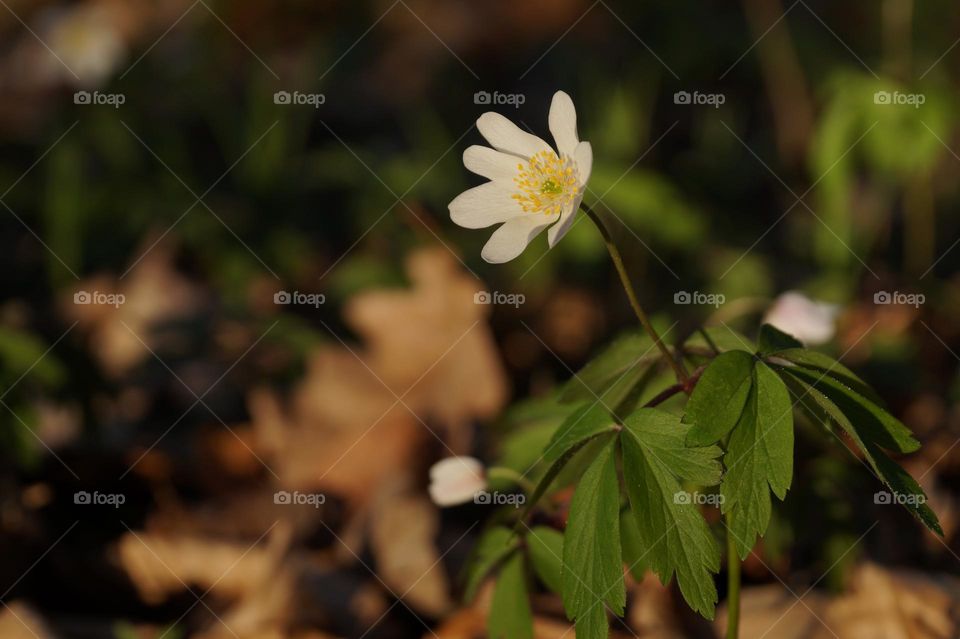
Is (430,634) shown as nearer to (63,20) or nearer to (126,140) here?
(126,140)

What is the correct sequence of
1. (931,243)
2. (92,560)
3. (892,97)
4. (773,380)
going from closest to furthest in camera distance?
(773,380), (92,560), (892,97), (931,243)

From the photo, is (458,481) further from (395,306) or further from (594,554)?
(395,306)

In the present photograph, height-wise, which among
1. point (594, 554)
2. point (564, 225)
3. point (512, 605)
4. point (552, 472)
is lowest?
point (512, 605)

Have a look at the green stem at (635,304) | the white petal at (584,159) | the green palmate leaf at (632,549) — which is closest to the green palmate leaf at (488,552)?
the green palmate leaf at (632,549)

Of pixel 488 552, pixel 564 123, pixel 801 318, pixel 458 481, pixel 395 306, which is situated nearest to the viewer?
pixel 564 123

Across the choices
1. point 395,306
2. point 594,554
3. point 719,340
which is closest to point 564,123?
point 719,340

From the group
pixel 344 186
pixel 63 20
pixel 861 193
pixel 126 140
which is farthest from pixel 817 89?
pixel 63 20

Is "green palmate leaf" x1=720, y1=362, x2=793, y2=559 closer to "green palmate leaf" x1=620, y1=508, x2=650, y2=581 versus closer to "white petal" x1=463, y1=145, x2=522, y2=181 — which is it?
"green palmate leaf" x1=620, y1=508, x2=650, y2=581
